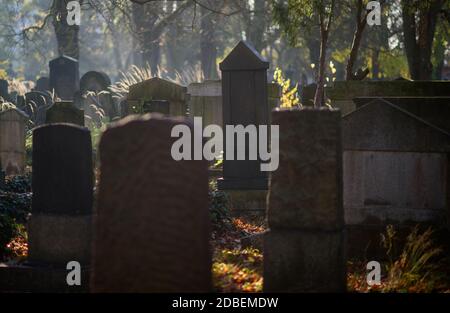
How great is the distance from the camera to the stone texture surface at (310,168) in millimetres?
5066

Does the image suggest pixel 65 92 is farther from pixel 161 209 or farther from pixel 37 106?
pixel 161 209

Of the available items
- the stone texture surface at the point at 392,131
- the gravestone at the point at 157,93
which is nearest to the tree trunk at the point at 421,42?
the gravestone at the point at 157,93

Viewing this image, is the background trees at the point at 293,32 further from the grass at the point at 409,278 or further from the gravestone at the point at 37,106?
the grass at the point at 409,278

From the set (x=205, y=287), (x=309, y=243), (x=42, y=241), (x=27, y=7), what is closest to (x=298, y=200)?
(x=309, y=243)

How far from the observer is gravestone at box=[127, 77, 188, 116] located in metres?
12.7

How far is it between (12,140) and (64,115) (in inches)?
41.5

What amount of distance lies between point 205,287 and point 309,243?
132cm

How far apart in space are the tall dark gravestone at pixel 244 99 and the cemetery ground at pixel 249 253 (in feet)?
1.81

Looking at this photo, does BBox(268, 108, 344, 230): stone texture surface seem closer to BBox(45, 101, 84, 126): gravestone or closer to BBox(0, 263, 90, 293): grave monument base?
BBox(0, 263, 90, 293): grave monument base

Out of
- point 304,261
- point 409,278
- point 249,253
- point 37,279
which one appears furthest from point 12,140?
point 409,278

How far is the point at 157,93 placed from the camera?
1281 cm

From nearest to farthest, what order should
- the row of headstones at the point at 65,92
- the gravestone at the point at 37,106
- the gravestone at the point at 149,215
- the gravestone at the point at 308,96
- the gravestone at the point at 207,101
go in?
the gravestone at the point at 149,215, the gravestone at the point at 308,96, the gravestone at the point at 207,101, the gravestone at the point at 37,106, the row of headstones at the point at 65,92

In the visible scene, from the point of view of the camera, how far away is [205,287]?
4090mm

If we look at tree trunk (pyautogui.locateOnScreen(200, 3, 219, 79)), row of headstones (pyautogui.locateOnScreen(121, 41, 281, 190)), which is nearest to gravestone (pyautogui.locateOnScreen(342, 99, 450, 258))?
row of headstones (pyautogui.locateOnScreen(121, 41, 281, 190))
